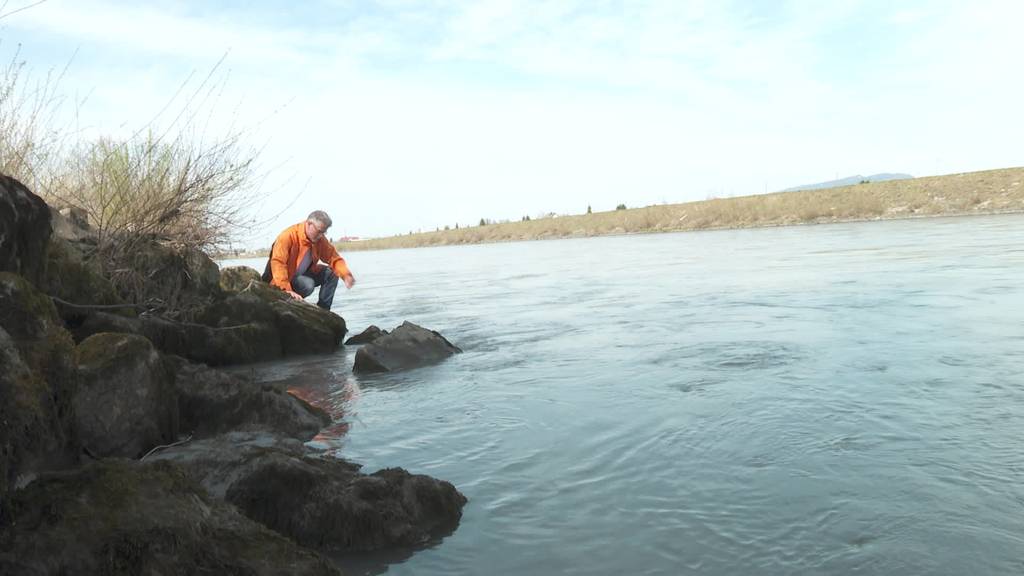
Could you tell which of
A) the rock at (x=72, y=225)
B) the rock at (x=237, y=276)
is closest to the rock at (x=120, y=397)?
the rock at (x=72, y=225)

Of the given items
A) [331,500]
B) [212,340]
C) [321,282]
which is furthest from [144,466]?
[321,282]

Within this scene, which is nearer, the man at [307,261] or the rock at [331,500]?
the rock at [331,500]

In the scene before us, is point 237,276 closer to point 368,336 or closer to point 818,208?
point 368,336

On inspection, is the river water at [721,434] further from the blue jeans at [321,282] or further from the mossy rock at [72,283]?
the mossy rock at [72,283]

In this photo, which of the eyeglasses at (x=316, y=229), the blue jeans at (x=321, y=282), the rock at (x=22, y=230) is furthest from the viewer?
the blue jeans at (x=321, y=282)

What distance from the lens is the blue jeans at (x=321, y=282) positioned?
12.2m

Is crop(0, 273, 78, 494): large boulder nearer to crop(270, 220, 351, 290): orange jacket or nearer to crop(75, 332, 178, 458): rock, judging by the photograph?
crop(75, 332, 178, 458): rock

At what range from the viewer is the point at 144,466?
3.00 metres

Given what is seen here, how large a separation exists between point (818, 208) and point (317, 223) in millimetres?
47560

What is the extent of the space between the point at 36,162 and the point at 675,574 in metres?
9.20

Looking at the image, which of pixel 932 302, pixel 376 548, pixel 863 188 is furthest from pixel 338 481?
pixel 863 188

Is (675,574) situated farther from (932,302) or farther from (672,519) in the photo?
(932,302)

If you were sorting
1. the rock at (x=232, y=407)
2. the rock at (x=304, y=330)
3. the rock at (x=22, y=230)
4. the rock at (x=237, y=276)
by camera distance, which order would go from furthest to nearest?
the rock at (x=237, y=276) < the rock at (x=304, y=330) < the rock at (x=232, y=407) < the rock at (x=22, y=230)

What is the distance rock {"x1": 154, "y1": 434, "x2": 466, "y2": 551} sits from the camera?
12.6 ft
